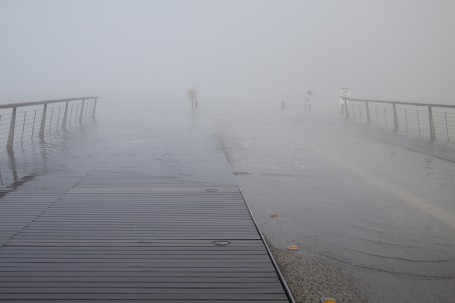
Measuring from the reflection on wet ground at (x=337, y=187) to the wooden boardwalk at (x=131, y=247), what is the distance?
563 mm

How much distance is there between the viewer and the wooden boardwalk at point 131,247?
3414 mm

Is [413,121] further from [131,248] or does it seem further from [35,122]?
[131,248]

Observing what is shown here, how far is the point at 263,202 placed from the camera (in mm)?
6945

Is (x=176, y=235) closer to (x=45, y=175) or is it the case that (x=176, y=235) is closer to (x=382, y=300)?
(x=382, y=300)

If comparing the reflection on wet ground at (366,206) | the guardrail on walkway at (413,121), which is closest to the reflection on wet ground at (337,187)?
the reflection on wet ground at (366,206)

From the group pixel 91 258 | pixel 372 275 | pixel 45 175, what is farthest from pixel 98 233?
pixel 45 175

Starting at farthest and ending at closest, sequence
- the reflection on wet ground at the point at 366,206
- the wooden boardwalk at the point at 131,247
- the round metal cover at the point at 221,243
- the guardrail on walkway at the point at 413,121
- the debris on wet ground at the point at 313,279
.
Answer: the guardrail on walkway at the point at 413,121
the round metal cover at the point at 221,243
the reflection on wet ground at the point at 366,206
the debris on wet ground at the point at 313,279
the wooden boardwalk at the point at 131,247

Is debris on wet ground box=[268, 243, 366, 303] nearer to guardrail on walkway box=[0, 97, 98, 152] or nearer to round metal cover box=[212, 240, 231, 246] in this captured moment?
round metal cover box=[212, 240, 231, 246]

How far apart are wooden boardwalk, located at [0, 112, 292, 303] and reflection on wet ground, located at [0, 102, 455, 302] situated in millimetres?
563

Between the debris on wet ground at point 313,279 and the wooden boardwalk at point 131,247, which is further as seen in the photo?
the debris on wet ground at point 313,279

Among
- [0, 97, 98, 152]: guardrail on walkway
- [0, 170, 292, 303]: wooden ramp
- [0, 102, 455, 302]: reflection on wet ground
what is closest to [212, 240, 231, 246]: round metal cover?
[0, 170, 292, 303]: wooden ramp

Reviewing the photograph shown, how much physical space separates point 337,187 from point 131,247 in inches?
186

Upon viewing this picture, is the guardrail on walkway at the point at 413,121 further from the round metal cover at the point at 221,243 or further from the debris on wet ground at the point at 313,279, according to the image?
the round metal cover at the point at 221,243

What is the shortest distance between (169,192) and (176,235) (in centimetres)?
202
